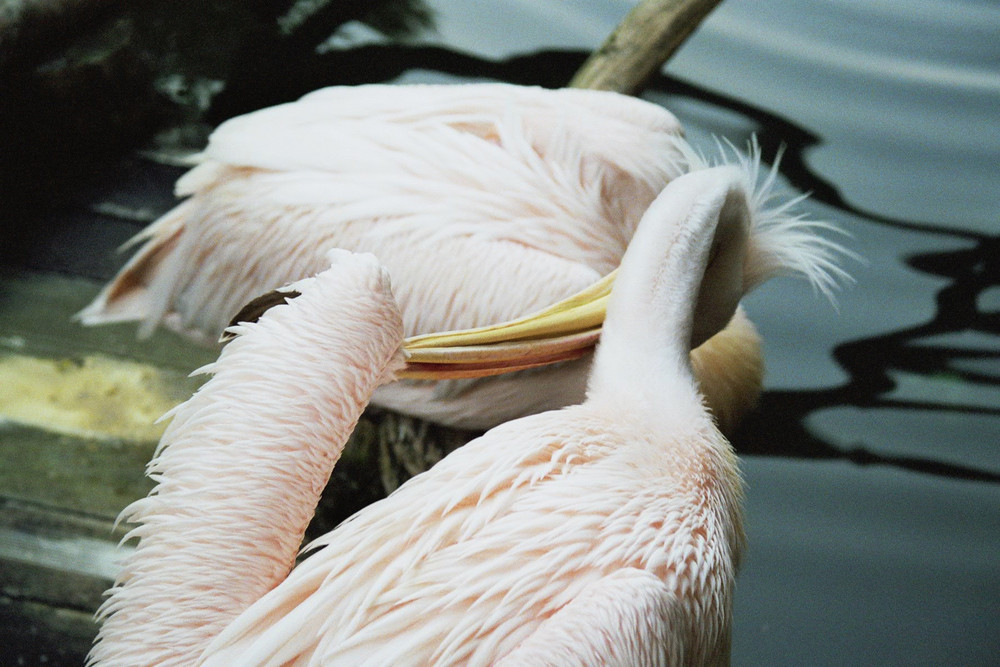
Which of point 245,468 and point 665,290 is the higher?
point 665,290

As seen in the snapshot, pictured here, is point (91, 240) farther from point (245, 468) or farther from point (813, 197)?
point (813, 197)

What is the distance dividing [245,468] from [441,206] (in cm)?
102

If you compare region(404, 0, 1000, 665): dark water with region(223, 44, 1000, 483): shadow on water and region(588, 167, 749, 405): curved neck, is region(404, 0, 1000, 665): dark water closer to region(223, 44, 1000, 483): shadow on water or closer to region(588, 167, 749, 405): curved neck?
region(223, 44, 1000, 483): shadow on water

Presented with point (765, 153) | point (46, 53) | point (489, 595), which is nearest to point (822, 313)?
point (765, 153)

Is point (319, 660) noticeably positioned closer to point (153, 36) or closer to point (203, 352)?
point (203, 352)

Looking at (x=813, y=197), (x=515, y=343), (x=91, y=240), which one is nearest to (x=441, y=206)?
(x=515, y=343)

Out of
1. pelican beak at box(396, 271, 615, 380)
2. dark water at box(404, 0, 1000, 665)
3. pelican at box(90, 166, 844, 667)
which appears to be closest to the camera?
pelican at box(90, 166, 844, 667)

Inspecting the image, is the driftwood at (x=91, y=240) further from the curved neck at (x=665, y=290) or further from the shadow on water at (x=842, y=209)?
the curved neck at (x=665, y=290)

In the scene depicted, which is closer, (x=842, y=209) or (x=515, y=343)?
A: (x=515, y=343)

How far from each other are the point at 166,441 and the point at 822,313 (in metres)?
2.22

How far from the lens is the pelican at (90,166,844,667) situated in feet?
3.60

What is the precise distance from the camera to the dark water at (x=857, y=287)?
236 cm

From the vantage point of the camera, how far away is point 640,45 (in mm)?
2803

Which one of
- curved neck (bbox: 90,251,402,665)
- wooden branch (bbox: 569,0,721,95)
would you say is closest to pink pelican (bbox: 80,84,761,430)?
wooden branch (bbox: 569,0,721,95)
